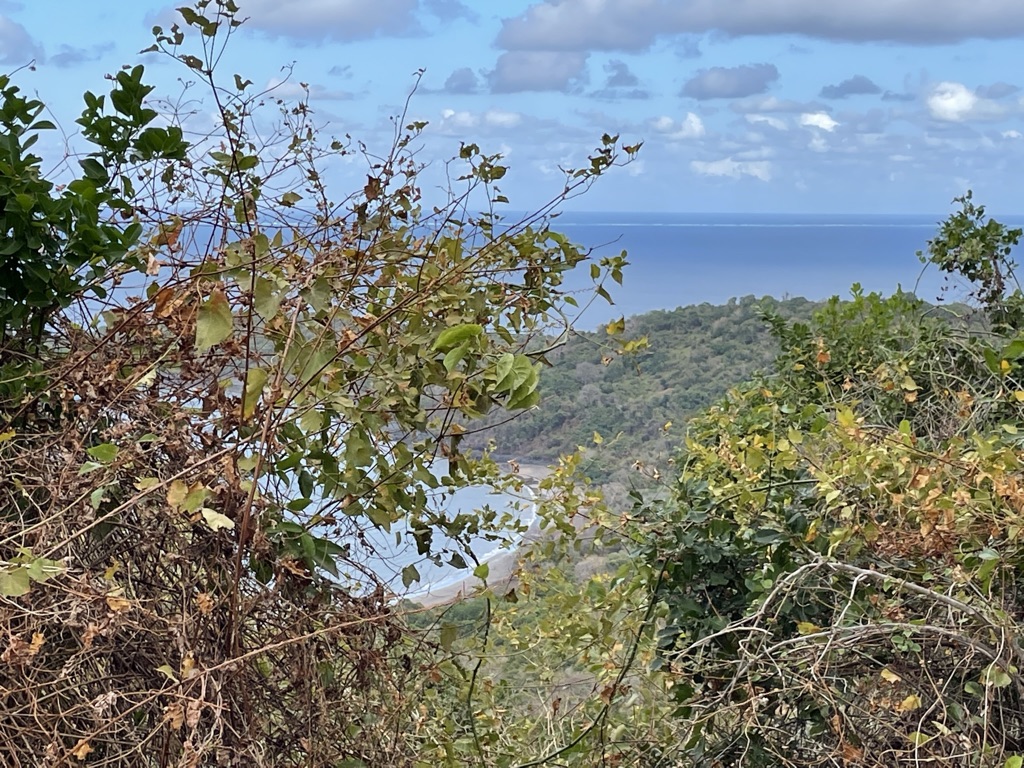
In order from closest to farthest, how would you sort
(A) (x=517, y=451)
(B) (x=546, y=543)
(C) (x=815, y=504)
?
(C) (x=815, y=504) < (B) (x=546, y=543) < (A) (x=517, y=451)

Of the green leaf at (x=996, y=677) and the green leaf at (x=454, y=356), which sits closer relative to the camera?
the green leaf at (x=454, y=356)

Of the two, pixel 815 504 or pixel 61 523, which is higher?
pixel 61 523

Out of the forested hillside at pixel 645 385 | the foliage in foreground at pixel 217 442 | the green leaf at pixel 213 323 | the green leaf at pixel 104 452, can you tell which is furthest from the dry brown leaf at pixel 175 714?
the forested hillside at pixel 645 385

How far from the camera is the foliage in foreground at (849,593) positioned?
5.98 ft

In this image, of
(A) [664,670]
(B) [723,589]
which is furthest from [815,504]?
(A) [664,670]

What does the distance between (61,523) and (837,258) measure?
23.4 m

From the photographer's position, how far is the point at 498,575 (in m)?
2.51

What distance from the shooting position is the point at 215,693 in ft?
4.77

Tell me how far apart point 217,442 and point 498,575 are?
1.10m

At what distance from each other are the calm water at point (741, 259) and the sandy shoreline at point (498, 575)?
0.53 metres

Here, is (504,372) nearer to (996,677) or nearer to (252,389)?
(252,389)

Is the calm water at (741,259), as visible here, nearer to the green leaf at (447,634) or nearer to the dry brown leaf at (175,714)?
the green leaf at (447,634)

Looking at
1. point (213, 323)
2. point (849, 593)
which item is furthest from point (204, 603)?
point (849, 593)

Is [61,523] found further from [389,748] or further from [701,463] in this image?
[701,463]
